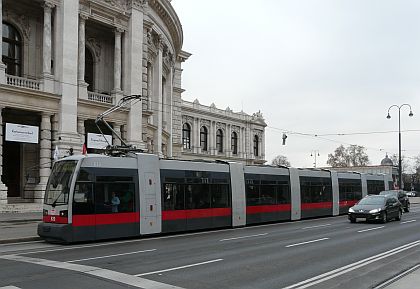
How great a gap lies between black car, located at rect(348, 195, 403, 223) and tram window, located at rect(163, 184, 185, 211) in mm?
10868

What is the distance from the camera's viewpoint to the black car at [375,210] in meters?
26.0

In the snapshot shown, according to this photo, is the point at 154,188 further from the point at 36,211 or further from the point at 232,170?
the point at 36,211

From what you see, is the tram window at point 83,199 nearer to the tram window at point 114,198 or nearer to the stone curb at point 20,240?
the tram window at point 114,198

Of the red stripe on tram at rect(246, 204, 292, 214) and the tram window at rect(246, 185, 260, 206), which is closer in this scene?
the tram window at rect(246, 185, 260, 206)

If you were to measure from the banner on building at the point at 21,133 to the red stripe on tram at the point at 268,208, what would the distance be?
15.6 meters

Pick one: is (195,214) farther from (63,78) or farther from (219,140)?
(219,140)

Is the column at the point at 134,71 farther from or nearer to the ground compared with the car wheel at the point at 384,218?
farther from the ground

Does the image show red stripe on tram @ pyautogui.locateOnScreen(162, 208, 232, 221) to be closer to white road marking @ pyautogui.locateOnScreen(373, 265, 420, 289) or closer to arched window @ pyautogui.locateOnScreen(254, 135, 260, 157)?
white road marking @ pyautogui.locateOnScreen(373, 265, 420, 289)

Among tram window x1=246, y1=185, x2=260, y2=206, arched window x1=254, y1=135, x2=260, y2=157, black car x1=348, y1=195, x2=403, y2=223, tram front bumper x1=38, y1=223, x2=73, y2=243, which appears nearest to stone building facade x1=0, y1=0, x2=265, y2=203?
tram window x1=246, y1=185, x2=260, y2=206

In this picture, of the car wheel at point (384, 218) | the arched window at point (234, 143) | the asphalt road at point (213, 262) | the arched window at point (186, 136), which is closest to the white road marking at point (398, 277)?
the asphalt road at point (213, 262)

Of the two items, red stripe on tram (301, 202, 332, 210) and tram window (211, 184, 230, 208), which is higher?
tram window (211, 184, 230, 208)

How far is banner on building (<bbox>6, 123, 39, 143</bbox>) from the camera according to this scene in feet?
100.0

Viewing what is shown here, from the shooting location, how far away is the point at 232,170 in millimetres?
23516

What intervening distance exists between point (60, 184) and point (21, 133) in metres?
16.2
